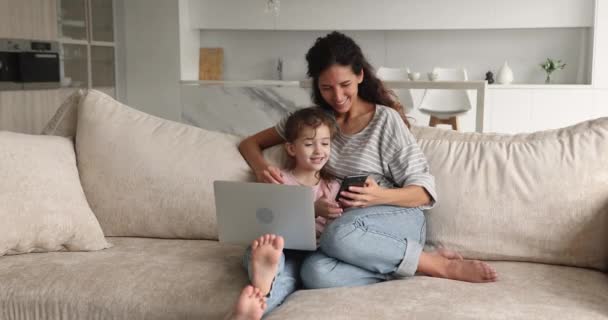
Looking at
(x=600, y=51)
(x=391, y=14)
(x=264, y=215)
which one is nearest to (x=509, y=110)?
(x=600, y=51)

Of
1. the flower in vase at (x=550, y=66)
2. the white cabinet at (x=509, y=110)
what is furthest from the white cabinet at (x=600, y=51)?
the white cabinet at (x=509, y=110)

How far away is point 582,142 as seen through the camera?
2.15m

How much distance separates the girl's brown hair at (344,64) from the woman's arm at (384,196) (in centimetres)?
33

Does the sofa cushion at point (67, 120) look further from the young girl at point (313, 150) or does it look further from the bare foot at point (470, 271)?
the bare foot at point (470, 271)

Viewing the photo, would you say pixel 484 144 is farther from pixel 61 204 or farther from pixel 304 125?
pixel 61 204

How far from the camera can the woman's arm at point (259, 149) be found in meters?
2.29

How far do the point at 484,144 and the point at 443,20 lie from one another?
13.5 ft

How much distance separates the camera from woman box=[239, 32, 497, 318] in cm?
195

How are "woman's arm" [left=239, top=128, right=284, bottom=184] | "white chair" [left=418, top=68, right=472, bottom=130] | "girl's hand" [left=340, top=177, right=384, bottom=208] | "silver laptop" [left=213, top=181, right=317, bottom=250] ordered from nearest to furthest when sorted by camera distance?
"silver laptop" [left=213, top=181, right=317, bottom=250] → "girl's hand" [left=340, top=177, right=384, bottom=208] → "woman's arm" [left=239, top=128, right=284, bottom=184] → "white chair" [left=418, top=68, right=472, bottom=130]

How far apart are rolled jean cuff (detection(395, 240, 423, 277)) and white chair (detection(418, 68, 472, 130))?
12.5 ft

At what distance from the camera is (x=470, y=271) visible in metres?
1.95

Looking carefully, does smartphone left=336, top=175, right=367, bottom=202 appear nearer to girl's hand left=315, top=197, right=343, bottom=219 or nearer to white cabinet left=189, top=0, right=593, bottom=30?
girl's hand left=315, top=197, right=343, bottom=219

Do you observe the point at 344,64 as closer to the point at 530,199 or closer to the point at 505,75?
the point at 530,199

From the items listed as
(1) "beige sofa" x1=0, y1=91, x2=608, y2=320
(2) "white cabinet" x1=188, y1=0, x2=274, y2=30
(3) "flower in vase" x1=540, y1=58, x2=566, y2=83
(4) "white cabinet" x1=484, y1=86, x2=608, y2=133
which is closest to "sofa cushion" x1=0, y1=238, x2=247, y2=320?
(1) "beige sofa" x1=0, y1=91, x2=608, y2=320
